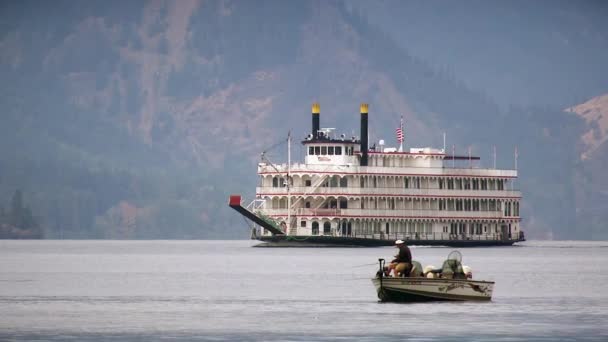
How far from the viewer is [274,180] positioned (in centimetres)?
Answer: 15712

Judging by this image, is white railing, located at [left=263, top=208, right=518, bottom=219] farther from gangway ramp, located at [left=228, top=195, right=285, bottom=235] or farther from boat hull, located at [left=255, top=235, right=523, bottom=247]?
boat hull, located at [left=255, top=235, right=523, bottom=247]

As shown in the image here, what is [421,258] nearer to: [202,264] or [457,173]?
[202,264]

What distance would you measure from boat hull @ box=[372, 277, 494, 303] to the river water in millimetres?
677

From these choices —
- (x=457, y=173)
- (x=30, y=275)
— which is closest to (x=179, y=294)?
(x=30, y=275)

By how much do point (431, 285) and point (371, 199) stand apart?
300ft

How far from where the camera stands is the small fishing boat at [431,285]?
220ft

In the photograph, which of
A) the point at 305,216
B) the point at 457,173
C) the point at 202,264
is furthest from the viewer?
the point at 457,173

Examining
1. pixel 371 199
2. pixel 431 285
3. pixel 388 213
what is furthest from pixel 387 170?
pixel 431 285

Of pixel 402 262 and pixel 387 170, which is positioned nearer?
pixel 402 262

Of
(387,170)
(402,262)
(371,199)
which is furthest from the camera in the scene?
(371,199)

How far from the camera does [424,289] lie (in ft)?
221

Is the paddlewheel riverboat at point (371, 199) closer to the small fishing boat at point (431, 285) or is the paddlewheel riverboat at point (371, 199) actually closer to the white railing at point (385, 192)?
the white railing at point (385, 192)

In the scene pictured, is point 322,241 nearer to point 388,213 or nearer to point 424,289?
point 388,213

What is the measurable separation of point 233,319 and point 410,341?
10085 mm
